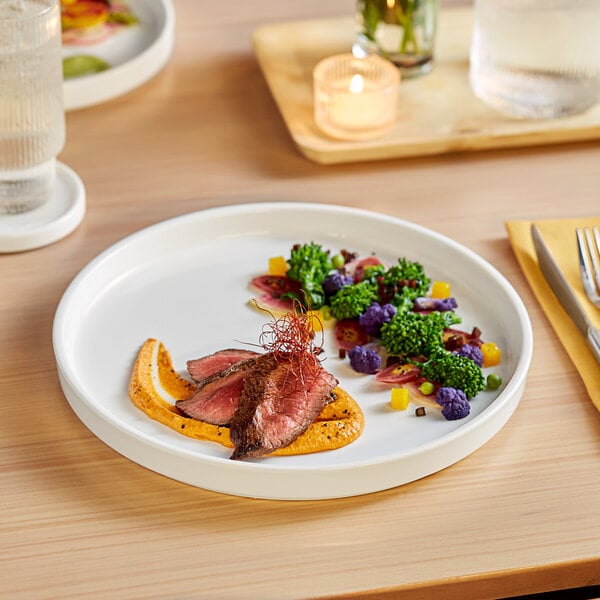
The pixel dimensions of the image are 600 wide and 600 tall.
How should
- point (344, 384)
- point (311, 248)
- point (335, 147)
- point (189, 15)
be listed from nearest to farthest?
point (344, 384) < point (311, 248) < point (335, 147) < point (189, 15)

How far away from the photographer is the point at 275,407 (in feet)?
3.29

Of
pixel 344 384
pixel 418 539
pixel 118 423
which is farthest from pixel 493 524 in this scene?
pixel 118 423

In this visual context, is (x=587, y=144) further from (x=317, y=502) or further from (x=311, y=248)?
(x=317, y=502)

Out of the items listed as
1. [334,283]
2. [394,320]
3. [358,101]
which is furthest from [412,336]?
[358,101]

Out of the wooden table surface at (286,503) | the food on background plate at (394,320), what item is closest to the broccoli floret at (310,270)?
the food on background plate at (394,320)

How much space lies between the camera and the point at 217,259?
1283 mm

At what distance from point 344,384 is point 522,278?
0.32 m

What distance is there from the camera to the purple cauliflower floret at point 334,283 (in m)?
1.19

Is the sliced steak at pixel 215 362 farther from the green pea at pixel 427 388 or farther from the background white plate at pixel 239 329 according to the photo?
the green pea at pixel 427 388

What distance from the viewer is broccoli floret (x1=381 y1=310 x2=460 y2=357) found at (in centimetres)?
109

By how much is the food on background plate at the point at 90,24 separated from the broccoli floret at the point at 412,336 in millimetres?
800

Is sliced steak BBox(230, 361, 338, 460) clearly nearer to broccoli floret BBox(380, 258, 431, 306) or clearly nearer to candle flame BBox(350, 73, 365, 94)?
broccoli floret BBox(380, 258, 431, 306)

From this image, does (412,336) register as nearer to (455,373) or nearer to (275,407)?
(455,373)

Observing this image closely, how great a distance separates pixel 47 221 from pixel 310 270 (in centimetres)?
37
